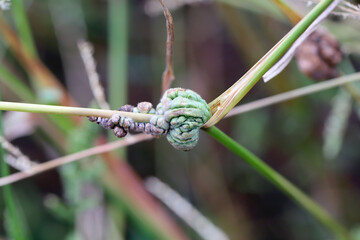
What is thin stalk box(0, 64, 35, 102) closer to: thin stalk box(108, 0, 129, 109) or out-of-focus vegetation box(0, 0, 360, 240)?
out-of-focus vegetation box(0, 0, 360, 240)

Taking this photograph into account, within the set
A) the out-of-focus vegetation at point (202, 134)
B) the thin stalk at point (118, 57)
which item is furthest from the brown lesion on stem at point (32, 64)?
the thin stalk at point (118, 57)

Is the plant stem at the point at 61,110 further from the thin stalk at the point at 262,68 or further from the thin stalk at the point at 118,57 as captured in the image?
the thin stalk at the point at 118,57

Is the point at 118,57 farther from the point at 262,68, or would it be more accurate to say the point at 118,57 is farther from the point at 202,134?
the point at 262,68

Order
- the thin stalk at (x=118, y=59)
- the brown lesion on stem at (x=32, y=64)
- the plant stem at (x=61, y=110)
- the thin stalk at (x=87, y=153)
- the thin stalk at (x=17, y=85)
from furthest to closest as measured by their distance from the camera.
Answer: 1. the thin stalk at (x=118, y=59)
2. the brown lesion on stem at (x=32, y=64)
3. the thin stalk at (x=17, y=85)
4. the thin stalk at (x=87, y=153)
5. the plant stem at (x=61, y=110)

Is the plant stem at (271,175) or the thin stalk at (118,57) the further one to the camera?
the thin stalk at (118,57)

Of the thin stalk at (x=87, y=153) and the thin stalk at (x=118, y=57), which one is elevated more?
the thin stalk at (x=118, y=57)

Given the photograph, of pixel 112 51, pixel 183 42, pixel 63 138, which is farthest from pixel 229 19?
pixel 63 138

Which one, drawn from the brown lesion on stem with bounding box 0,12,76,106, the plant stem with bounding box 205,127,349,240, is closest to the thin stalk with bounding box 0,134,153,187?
the plant stem with bounding box 205,127,349,240
